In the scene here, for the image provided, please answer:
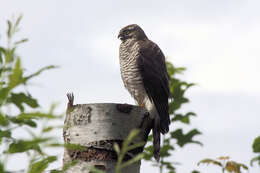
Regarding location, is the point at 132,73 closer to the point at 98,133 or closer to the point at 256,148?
the point at 98,133

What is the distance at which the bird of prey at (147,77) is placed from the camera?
251 inches

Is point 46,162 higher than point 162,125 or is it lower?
higher

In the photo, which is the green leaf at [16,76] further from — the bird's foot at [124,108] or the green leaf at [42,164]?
the bird's foot at [124,108]

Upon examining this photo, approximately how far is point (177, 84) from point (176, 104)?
1.01 feet

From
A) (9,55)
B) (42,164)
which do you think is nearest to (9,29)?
(9,55)

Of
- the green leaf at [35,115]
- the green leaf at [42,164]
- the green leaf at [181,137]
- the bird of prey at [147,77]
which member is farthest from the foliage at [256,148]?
the bird of prey at [147,77]

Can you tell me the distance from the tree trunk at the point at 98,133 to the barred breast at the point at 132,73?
3.46m

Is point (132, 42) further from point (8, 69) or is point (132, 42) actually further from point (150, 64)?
point (8, 69)

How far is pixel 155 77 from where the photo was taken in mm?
6770

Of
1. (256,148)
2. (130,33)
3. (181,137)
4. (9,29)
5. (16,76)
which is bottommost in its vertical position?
(181,137)

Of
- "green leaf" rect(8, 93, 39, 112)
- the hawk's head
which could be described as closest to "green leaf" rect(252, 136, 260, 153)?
"green leaf" rect(8, 93, 39, 112)

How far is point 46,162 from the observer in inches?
67.5

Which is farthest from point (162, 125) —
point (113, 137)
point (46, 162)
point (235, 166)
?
point (46, 162)

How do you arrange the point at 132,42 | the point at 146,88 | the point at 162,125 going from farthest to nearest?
the point at 132,42 → the point at 146,88 → the point at 162,125
